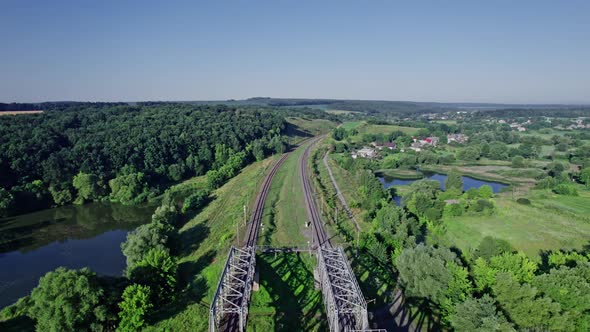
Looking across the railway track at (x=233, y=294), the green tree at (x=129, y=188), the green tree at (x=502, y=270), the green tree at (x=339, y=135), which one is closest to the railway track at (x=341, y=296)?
the railway track at (x=233, y=294)

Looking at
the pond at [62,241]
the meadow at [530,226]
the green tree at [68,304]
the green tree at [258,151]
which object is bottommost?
the pond at [62,241]

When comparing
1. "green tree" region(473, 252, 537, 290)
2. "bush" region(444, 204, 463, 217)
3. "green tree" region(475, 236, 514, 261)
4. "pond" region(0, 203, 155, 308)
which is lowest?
"pond" region(0, 203, 155, 308)

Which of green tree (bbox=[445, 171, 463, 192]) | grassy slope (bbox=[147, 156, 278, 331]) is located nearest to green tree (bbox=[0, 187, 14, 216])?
grassy slope (bbox=[147, 156, 278, 331])

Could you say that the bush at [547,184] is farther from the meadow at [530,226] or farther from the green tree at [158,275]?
the green tree at [158,275]

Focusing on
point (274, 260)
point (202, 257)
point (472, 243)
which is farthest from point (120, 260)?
point (472, 243)

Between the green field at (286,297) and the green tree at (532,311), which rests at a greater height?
the green tree at (532,311)

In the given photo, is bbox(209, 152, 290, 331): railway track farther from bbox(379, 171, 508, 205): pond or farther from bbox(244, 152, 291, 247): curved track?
bbox(379, 171, 508, 205): pond

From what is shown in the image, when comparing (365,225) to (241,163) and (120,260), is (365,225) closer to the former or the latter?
(120,260)
